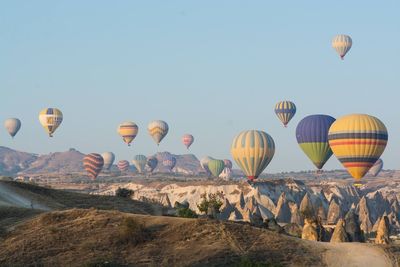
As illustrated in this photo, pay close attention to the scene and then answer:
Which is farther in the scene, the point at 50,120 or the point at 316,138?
the point at 50,120

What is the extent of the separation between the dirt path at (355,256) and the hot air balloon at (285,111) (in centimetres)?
14368

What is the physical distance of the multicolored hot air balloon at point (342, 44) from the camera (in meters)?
180

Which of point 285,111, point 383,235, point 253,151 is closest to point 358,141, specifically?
point 253,151

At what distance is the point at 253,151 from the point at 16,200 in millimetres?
93222

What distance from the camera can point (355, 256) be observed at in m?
42.4

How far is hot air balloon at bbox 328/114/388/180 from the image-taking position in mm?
121312

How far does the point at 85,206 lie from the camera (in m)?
69.1

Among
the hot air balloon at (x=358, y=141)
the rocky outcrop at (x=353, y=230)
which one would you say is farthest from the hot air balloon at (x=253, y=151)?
the rocky outcrop at (x=353, y=230)

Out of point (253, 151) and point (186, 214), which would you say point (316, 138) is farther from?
point (186, 214)

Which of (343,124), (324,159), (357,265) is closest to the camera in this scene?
(357,265)

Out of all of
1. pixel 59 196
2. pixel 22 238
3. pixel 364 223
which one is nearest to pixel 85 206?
pixel 59 196

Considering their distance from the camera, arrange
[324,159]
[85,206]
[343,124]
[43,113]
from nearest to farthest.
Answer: [85,206] → [343,124] → [324,159] → [43,113]

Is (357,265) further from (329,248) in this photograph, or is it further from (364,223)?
(364,223)

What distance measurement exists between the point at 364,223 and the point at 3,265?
141m
